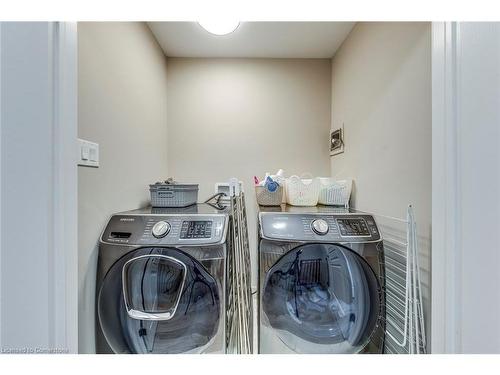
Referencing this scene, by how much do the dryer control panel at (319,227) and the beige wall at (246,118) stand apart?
2.99ft

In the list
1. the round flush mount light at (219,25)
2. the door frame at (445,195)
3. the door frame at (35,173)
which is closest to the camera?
the door frame at (35,173)

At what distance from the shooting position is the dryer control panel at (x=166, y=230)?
1.07 m

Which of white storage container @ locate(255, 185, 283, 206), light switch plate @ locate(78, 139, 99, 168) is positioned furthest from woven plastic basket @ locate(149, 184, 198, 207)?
white storage container @ locate(255, 185, 283, 206)

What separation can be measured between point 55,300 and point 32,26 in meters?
0.77

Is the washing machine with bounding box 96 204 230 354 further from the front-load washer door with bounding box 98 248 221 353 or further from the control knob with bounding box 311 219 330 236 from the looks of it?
the control knob with bounding box 311 219 330 236

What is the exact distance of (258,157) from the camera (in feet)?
6.89

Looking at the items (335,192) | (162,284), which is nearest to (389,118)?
(335,192)

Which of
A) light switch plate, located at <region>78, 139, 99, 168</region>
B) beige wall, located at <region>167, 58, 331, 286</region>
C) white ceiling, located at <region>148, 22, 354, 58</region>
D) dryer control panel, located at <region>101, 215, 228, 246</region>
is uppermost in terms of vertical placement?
white ceiling, located at <region>148, 22, 354, 58</region>

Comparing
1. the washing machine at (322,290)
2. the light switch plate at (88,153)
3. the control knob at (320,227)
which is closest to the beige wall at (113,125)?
the light switch plate at (88,153)

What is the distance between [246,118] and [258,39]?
25.1 inches

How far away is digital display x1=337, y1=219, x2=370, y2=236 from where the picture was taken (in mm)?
1139

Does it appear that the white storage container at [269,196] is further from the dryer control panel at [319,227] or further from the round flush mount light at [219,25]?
the round flush mount light at [219,25]

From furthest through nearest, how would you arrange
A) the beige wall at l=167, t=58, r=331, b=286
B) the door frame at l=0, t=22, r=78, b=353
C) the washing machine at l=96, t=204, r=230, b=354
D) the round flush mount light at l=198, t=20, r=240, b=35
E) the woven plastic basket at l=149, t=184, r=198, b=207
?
the beige wall at l=167, t=58, r=331, b=286, the woven plastic basket at l=149, t=184, r=198, b=207, the round flush mount light at l=198, t=20, r=240, b=35, the washing machine at l=96, t=204, r=230, b=354, the door frame at l=0, t=22, r=78, b=353
